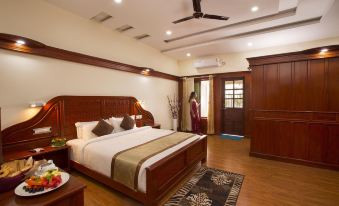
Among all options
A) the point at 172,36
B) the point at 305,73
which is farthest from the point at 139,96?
the point at 305,73

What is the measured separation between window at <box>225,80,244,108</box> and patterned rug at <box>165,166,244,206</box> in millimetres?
3605

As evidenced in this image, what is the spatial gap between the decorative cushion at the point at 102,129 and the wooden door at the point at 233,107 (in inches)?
175

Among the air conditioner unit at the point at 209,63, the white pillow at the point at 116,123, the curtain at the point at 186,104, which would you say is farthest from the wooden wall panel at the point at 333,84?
the white pillow at the point at 116,123

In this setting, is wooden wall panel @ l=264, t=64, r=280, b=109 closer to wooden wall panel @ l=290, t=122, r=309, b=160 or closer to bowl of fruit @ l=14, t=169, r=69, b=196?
wooden wall panel @ l=290, t=122, r=309, b=160

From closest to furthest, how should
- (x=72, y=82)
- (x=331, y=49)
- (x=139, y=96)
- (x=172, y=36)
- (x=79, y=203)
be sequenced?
1. (x=79, y=203)
2. (x=331, y=49)
3. (x=72, y=82)
4. (x=172, y=36)
5. (x=139, y=96)

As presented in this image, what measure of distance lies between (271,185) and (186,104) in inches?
184

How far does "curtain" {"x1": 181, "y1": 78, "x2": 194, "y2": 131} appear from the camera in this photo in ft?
22.8

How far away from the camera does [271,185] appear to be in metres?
2.72

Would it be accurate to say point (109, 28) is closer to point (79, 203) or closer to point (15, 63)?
point (15, 63)

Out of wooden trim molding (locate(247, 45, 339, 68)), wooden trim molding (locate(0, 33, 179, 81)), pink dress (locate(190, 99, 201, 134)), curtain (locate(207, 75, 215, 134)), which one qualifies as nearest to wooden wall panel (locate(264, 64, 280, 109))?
wooden trim molding (locate(247, 45, 339, 68))

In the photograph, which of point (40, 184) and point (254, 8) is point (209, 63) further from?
point (40, 184)

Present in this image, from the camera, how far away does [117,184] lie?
2344mm

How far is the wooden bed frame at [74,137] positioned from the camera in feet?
7.08

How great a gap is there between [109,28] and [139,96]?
2053 millimetres
